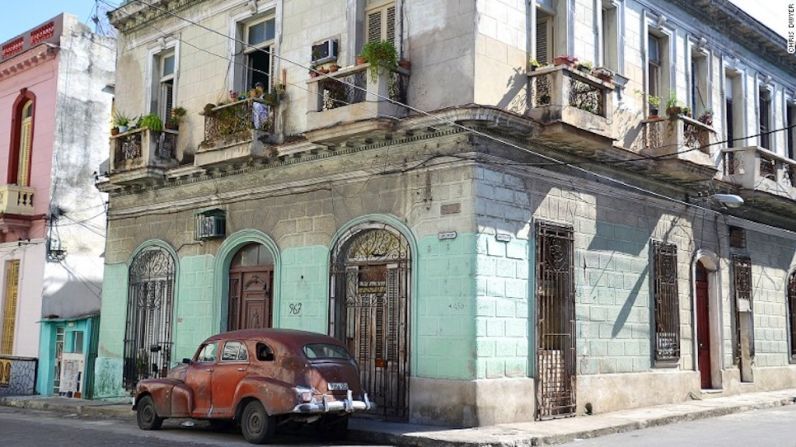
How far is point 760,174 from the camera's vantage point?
61.7 feet

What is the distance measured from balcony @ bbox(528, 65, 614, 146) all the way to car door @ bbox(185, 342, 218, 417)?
6.39 metres

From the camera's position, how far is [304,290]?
608 inches

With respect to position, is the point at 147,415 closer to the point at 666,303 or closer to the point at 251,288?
the point at 251,288

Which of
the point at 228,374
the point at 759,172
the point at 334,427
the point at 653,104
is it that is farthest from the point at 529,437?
the point at 759,172

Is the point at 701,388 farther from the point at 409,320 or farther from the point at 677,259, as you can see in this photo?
the point at 409,320

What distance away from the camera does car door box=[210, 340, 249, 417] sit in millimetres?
12258

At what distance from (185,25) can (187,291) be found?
19.6ft

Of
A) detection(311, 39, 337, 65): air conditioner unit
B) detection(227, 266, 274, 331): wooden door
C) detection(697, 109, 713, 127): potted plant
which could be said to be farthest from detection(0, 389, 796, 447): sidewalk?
detection(311, 39, 337, 65): air conditioner unit

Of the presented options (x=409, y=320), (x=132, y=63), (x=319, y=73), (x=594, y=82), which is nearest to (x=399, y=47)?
(x=319, y=73)

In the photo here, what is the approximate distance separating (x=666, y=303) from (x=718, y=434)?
4.49 m

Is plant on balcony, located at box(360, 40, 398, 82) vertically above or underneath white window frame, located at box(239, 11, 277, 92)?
underneath

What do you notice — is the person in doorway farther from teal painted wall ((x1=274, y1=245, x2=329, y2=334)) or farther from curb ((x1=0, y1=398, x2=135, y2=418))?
curb ((x1=0, y1=398, x2=135, y2=418))

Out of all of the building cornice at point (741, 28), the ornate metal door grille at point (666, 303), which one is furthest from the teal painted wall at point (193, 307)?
the building cornice at point (741, 28)

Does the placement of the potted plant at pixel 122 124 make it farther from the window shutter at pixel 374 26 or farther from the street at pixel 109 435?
the window shutter at pixel 374 26
